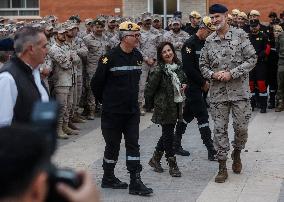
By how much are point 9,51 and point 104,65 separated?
1134mm

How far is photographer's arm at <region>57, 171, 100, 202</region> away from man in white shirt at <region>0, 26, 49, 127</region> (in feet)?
8.13

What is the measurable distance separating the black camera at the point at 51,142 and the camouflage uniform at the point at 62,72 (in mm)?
8817

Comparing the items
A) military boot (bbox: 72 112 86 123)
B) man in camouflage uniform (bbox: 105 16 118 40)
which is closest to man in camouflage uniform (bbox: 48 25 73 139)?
military boot (bbox: 72 112 86 123)

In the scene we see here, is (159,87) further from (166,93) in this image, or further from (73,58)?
(73,58)

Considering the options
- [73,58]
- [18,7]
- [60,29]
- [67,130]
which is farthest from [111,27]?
[18,7]

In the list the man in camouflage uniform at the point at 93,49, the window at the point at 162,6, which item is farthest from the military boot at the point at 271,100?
the window at the point at 162,6

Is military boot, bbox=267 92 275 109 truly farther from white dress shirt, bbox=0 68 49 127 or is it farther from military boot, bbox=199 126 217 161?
white dress shirt, bbox=0 68 49 127

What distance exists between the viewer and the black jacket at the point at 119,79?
690 cm

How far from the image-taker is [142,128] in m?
11.6

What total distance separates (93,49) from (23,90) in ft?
27.2

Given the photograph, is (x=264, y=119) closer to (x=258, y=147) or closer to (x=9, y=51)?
(x=258, y=147)

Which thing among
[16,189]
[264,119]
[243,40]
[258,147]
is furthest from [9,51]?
[264,119]

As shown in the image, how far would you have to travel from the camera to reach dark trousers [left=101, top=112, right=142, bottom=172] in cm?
695

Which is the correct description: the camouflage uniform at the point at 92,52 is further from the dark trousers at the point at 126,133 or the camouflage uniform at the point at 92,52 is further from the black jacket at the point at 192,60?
the dark trousers at the point at 126,133
